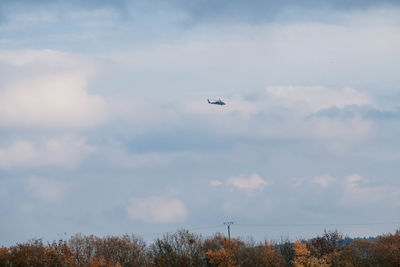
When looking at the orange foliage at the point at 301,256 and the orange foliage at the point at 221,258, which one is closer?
the orange foliage at the point at 221,258

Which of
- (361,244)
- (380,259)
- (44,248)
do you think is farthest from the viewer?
(361,244)

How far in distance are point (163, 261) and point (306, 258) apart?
40.3 meters

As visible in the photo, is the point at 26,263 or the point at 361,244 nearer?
the point at 26,263

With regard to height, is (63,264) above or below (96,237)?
below

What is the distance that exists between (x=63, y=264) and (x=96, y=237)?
43.0 m

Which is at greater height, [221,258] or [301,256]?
[301,256]

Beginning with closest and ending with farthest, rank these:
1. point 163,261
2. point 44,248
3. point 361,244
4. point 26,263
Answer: point 26,263 < point 44,248 < point 163,261 < point 361,244

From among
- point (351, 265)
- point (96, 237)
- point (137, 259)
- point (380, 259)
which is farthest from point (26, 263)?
point (380, 259)

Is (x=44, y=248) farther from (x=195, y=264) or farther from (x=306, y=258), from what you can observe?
(x=306, y=258)

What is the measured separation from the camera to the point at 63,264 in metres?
111

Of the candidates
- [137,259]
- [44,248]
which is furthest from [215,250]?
[44,248]

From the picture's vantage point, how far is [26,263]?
352 feet

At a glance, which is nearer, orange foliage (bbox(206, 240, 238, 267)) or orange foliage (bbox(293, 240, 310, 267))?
orange foliage (bbox(206, 240, 238, 267))

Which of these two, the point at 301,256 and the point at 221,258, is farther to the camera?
the point at 301,256
